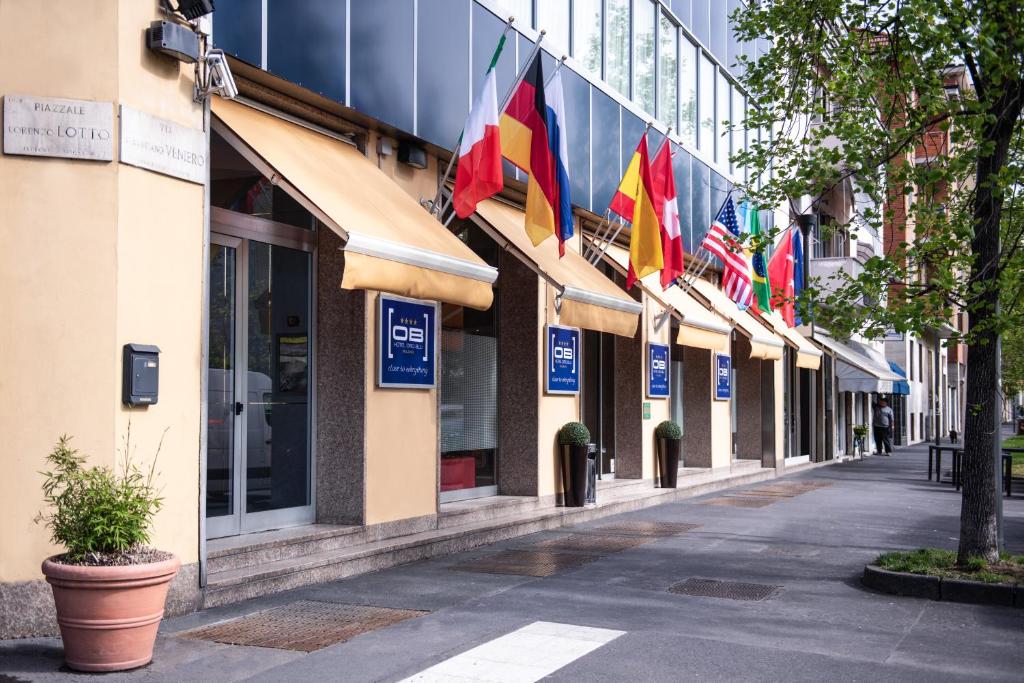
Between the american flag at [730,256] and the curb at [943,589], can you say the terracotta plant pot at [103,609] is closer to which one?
the curb at [943,589]

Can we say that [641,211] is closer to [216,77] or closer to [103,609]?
[216,77]

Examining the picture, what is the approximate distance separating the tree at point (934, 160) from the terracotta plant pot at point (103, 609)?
252 inches

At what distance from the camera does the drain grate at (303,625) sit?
7.20m

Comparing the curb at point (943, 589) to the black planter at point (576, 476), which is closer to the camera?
the curb at point (943, 589)

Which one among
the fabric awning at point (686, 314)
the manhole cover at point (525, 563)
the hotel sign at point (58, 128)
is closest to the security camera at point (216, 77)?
the hotel sign at point (58, 128)

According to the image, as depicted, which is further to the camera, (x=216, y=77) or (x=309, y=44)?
(x=309, y=44)

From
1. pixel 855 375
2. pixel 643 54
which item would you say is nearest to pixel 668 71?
pixel 643 54

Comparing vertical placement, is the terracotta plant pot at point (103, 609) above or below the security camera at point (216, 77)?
below

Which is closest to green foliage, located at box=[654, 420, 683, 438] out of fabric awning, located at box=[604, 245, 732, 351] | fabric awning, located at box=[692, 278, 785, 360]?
fabric awning, located at box=[604, 245, 732, 351]

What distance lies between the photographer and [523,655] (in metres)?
6.81

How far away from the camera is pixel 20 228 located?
7.29 metres

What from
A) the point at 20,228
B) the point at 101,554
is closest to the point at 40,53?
the point at 20,228

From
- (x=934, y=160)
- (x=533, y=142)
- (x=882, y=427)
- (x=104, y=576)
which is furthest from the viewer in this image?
(x=882, y=427)

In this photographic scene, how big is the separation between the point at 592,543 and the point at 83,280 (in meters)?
6.68
